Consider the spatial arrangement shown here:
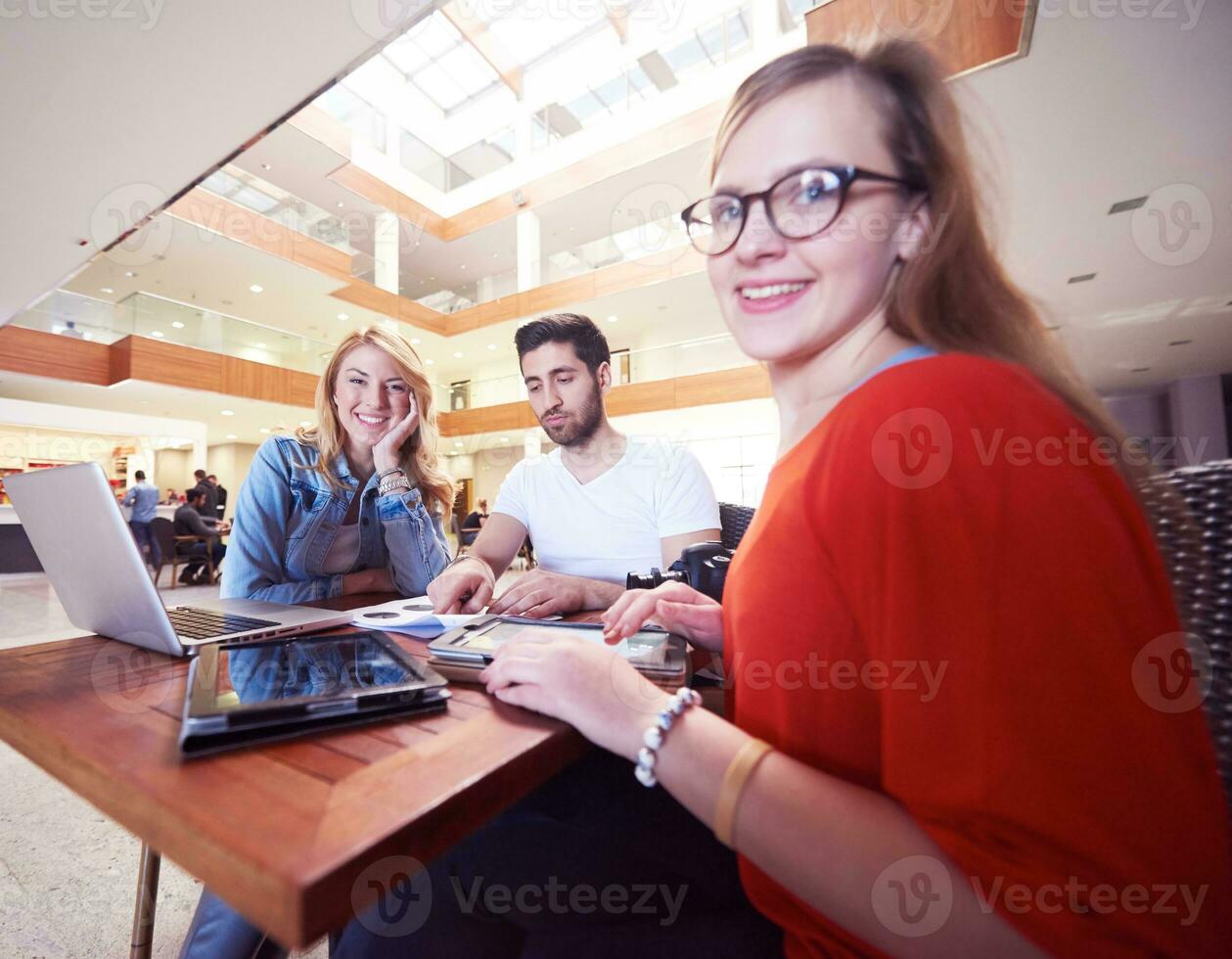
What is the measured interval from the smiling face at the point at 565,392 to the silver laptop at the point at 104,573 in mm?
1203

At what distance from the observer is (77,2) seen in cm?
256

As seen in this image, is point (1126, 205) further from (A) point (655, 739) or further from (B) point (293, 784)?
(B) point (293, 784)

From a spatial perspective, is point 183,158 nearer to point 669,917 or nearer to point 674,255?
point 669,917

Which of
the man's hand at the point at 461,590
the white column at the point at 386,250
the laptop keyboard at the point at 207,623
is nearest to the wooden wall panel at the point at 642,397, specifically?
the white column at the point at 386,250

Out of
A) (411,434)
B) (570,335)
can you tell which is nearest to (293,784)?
(411,434)

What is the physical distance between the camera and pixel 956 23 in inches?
98.4

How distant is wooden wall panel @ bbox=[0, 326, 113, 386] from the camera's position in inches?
326

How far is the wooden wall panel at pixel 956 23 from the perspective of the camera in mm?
2279

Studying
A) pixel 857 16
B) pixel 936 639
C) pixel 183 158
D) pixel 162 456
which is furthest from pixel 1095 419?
pixel 162 456

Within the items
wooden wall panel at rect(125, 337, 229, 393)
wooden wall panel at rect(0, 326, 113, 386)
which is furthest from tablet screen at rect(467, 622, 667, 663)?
wooden wall panel at rect(0, 326, 113, 386)

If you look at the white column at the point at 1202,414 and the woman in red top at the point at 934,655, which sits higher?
the white column at the point at 1202,414

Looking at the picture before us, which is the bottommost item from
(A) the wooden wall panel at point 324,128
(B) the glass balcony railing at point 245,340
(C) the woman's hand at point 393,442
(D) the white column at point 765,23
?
(C) the woman's hand at point 393,442

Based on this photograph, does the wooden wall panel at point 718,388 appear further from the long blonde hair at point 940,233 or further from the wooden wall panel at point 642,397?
the long blonde hair at point 940,233

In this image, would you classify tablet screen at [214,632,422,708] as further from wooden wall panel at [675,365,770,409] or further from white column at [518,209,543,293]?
white column at [518,209,543,293]
